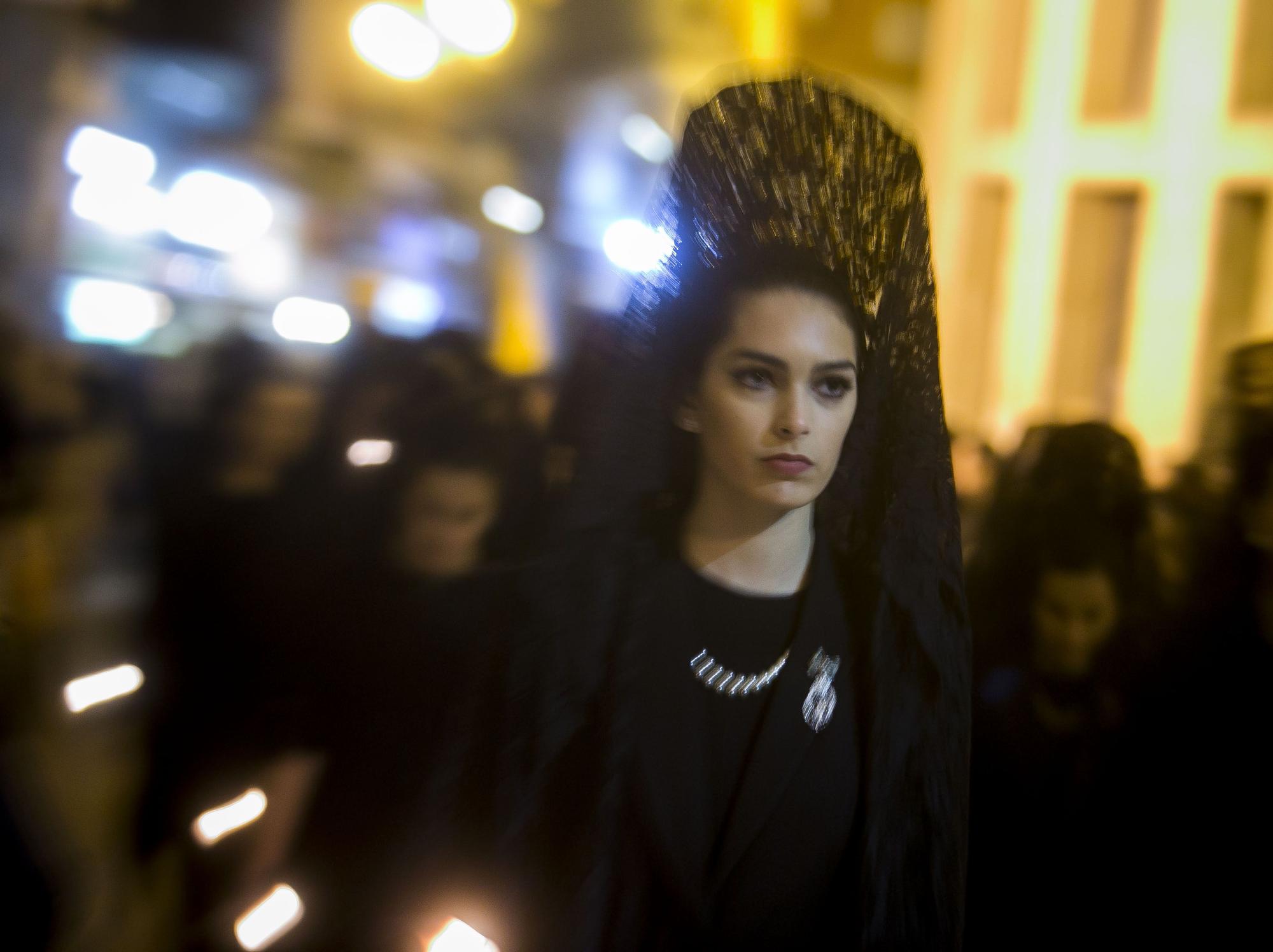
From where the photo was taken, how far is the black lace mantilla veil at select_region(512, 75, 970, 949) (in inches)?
41.4

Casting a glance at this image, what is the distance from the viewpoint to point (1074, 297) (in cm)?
357

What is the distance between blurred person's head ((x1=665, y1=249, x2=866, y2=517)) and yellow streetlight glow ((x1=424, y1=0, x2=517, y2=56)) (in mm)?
3469

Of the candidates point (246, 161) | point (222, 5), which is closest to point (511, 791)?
point (222, 5)

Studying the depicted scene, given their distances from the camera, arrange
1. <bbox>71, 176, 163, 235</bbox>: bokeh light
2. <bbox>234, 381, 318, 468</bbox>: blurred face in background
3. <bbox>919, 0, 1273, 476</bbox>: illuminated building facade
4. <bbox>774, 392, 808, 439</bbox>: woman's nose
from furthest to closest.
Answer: <bbox>71, 176, 163, 235</bbox>: bokeh light, <bbox>919, 0, 1273, 476</bbox>: illuminated building facade, <bbox>234, 381, 318, 468</bbox>: blurred face in background, <bbox>774, 392, 808, 439</bbox>: woman's nose

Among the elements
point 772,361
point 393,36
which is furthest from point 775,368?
point 393,36

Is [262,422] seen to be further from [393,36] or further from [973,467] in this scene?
[393,36]

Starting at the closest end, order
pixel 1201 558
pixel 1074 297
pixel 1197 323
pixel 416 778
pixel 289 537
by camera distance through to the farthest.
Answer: pixel 416 778 < pixel 1201 558 < pixel 289 537 < pixel 1074 297 < pixel 1197 323

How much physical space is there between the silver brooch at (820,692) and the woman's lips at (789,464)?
0.21 meters

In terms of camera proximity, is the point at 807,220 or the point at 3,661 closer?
the point at 807,220

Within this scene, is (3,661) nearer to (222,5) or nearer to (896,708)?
(896,708)

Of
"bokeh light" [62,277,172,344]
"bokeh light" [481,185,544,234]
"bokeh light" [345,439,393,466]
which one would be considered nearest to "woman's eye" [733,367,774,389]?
"bokeh light" [345,439,393,466]

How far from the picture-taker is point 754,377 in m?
1.03

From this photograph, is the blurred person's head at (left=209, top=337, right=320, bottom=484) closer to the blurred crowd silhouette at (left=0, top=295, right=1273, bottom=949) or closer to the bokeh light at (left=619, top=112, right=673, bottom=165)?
the blurred crowd silhouette at (left=0, top=295, right=1273, bottom=949)

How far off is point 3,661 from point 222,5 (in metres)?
4.30
